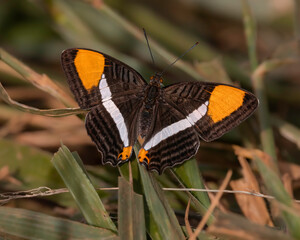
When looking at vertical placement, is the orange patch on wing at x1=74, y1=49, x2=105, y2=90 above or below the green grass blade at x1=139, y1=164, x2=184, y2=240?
above

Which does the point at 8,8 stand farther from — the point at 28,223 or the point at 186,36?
the point at 28,223

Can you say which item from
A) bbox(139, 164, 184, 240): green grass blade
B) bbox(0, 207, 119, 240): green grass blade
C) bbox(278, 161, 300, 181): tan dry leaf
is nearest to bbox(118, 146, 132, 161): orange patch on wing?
bbox(139, 164, 184, 240): green grass blade

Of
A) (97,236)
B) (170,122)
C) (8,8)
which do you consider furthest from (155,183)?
(8,8)

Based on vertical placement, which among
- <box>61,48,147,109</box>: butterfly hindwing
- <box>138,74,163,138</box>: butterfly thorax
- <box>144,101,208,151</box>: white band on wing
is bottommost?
<box>144,101,208,151</box>: white band on wing

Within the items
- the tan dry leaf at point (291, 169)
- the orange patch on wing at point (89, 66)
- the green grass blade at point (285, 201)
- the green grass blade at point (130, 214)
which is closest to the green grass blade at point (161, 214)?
the green grass blade at point (130, 214)

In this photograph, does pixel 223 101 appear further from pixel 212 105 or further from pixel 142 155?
pixel 142 155

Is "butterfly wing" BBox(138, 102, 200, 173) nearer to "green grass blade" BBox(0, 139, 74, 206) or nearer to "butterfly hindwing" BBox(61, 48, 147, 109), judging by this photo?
"butterfly hindwing" BBox(61, 48, 147, 109)

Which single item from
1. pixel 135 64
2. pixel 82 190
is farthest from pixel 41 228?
pixel 135 64

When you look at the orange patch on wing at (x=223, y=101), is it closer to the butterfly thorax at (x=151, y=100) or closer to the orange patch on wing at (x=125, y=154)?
the butterfly thorax at (x=151, y=100)
